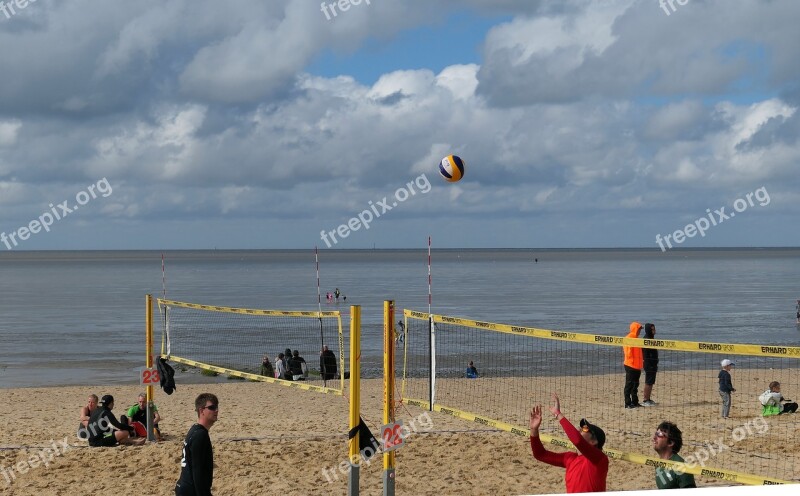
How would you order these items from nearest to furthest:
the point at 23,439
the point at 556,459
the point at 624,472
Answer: the point at 556,459 → the point at 624,472 → the point at 23,439

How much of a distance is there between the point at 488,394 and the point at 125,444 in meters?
7.88

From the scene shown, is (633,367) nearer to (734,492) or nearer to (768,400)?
(768,400)

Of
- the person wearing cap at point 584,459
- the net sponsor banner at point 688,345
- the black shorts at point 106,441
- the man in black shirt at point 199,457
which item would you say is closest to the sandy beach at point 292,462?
the black shorts at point 106,441

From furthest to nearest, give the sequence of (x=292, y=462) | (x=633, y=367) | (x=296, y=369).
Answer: (x=296, y=369)
(x=633, y=367)
(x=292, y=462)

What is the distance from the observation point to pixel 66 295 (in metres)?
63.3

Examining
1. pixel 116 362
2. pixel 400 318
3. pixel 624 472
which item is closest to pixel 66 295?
pixel 400 318

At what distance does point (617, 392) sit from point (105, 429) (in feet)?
32.3

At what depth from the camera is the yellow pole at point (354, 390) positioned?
8031 mm

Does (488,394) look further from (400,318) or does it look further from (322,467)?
(400,318)

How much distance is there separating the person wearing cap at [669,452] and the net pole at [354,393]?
2740 millimetres

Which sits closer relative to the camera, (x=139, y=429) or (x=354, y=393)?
(x=354, y=393)

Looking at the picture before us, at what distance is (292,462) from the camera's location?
10766 mm

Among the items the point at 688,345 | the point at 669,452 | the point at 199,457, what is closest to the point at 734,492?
the point at 669,452

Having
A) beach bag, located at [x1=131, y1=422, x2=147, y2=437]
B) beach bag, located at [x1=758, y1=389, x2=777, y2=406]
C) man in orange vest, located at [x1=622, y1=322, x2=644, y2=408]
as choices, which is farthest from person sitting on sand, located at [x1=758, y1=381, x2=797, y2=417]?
beach bag, located at [x1=131, y1=422, x2=147, y2=437]
